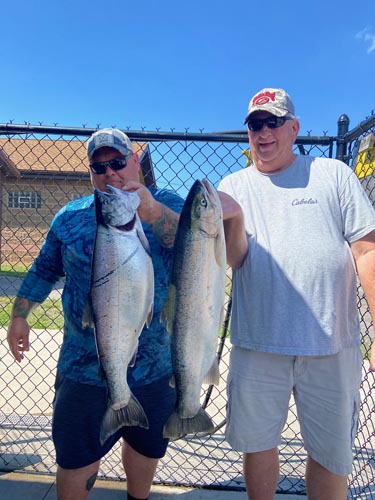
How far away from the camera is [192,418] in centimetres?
165

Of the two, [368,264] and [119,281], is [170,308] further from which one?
[368,264]

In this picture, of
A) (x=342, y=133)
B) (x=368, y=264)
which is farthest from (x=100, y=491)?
(x=342, y=133)

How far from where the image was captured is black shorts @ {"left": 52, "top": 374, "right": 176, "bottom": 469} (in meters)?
2.05

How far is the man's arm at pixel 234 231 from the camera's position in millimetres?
1788

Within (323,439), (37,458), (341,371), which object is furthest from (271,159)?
(37,458)

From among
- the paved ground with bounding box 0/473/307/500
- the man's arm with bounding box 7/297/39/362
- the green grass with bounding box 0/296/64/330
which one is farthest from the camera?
the green grass with bounding box 0/296/64/330

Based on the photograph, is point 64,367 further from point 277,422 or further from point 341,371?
point 341,371

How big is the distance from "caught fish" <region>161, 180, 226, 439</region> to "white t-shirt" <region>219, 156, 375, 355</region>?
1.58 feet

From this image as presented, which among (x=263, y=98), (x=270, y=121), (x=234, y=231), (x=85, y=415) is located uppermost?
(x=263, y=98)

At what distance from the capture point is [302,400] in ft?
6.75

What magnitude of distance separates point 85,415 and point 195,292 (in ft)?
3.35

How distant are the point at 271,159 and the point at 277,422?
1348mm

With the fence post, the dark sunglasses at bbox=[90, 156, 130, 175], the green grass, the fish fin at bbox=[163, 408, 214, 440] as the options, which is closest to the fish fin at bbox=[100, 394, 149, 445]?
the fish fin at bbox=[163, 408, 214, 440]

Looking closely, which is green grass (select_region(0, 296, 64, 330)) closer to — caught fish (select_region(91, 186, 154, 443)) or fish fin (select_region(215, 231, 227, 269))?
caught fish (select_region(91, 186, 154, 443))
